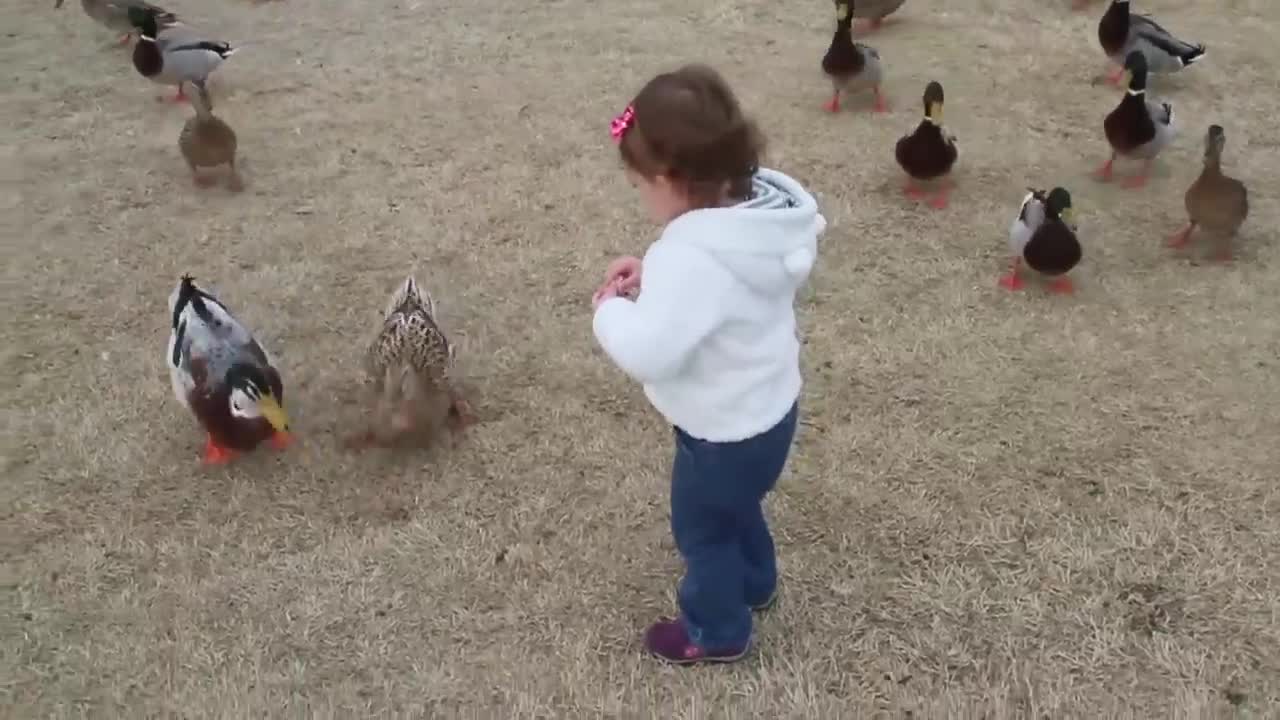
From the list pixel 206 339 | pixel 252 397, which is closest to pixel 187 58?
pixel 206 339

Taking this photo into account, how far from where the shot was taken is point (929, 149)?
294cm

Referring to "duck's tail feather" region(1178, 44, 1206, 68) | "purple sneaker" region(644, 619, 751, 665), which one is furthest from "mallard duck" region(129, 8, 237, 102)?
"duck's tail feather" region(1178, 44, 1206, 68)

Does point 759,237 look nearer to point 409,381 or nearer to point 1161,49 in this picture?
point 409,381

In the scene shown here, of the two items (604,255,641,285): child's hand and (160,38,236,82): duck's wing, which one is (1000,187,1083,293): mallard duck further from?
(160,38,236,82): duck's wing

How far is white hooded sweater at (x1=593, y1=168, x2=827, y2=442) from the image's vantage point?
136 centimetres

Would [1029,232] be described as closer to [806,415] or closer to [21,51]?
[806,415]

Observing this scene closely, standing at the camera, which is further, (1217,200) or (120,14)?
(120,14)

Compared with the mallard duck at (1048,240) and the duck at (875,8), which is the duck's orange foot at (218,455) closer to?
the mallard duck at (1048,240)

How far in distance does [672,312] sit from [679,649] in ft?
2.23

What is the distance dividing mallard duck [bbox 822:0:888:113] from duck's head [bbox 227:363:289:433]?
6.50ft

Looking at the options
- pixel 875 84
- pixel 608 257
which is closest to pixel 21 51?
pixel 608 257

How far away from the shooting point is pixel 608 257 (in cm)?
284

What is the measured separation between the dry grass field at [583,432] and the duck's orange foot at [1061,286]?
0.04 m

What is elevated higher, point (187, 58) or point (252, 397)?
point (252, 397)
